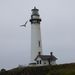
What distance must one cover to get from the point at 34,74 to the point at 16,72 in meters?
4.08

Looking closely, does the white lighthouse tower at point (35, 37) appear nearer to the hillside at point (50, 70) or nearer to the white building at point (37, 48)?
the white building at point (37, 48)

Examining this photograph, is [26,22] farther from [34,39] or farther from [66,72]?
[66,72]

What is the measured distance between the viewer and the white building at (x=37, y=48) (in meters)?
48.8

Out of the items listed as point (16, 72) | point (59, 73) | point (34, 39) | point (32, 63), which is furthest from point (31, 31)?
point (59, 73)

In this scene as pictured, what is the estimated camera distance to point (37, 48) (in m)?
49.8

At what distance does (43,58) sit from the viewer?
159 ft


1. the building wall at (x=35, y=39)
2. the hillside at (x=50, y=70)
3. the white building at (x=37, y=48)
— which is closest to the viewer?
the hillside at (x=50, y=70)

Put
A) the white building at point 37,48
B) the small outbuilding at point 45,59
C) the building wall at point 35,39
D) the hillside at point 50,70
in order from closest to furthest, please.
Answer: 1. the hillside at point 50,70
2. the small outbuilding at point 45,59
3. the white building at point 37,48
4. the building wall at point 35,39

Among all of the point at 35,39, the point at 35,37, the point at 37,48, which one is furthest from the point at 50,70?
the point at 35,37

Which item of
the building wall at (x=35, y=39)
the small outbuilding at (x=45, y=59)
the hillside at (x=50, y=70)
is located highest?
the building wall at (x=35, y=39)

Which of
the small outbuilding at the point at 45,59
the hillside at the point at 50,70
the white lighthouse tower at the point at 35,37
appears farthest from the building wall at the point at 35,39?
the hillside at the point at 50,70

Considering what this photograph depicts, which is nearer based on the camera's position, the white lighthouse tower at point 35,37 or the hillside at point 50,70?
the hillside at point 50,70

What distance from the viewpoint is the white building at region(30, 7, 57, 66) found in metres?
48.8

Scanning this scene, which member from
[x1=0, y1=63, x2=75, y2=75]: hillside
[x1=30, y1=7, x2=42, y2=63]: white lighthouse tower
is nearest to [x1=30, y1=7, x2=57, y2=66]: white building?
[x1=30, y1=7, x2=42, y2=63]: white lighthouse tower
